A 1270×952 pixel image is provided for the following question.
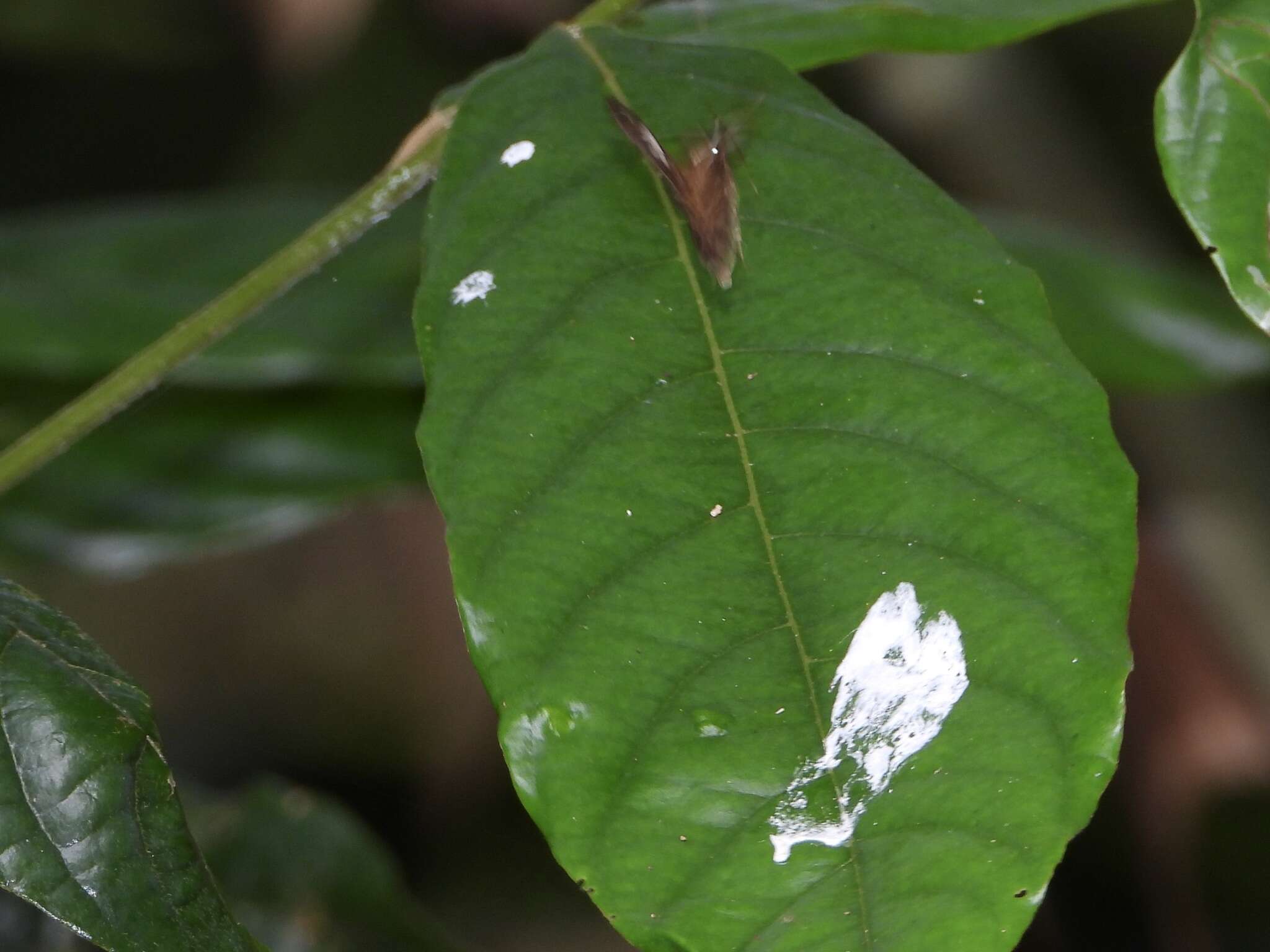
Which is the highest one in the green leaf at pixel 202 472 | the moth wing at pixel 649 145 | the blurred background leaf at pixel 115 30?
the moth wing at pixel 649 145

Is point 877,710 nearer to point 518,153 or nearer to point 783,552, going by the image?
point 783,552

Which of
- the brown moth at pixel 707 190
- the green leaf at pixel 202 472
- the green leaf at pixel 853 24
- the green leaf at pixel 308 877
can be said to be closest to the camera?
the brown moth at pixel 707 190

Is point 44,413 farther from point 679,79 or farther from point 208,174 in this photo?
point 208,174

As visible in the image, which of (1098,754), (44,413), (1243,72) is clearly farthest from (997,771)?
(44,413)

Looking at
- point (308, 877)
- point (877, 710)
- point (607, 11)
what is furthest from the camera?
point (308, 877)

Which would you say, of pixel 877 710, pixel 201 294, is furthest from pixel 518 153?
pixel 201 294

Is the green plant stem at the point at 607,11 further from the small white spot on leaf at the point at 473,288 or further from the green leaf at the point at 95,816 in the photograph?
the green leaf at the point at 95,816

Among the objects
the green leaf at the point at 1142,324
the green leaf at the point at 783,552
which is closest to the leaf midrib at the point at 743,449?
the green leaf at the point at 783,552
